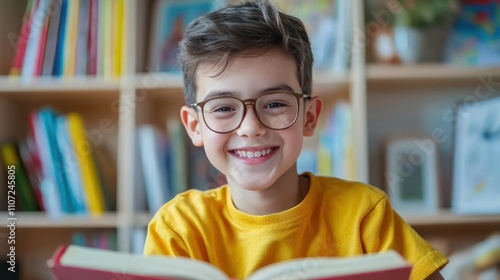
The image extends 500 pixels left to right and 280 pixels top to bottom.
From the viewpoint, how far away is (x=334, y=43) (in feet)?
5.41

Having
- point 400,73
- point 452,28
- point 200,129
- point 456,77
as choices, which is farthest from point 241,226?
point 452,28

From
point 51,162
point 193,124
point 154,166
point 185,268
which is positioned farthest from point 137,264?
point 51,162

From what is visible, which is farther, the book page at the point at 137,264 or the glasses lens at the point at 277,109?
the glasses lens at the point at 277,109

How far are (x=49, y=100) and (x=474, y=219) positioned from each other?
4.77 ft

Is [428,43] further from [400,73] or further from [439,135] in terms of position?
[439,135]

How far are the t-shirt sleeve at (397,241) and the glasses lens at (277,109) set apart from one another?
213 millimetres

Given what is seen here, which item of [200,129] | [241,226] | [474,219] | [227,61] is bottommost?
[474,219]

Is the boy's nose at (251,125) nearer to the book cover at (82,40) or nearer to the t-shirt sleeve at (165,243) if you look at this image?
the t-shirt sleeve at (165,243)

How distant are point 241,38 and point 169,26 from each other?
95 centimetres

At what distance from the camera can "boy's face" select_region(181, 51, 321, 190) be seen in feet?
2.72

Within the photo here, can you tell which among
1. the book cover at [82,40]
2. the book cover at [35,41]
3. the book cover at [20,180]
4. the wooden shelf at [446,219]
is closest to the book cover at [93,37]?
the book cover at [82,40]

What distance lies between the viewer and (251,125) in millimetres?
822

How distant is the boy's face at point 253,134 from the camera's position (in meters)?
0.83

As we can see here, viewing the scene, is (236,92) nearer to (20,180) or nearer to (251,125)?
(251,125)
